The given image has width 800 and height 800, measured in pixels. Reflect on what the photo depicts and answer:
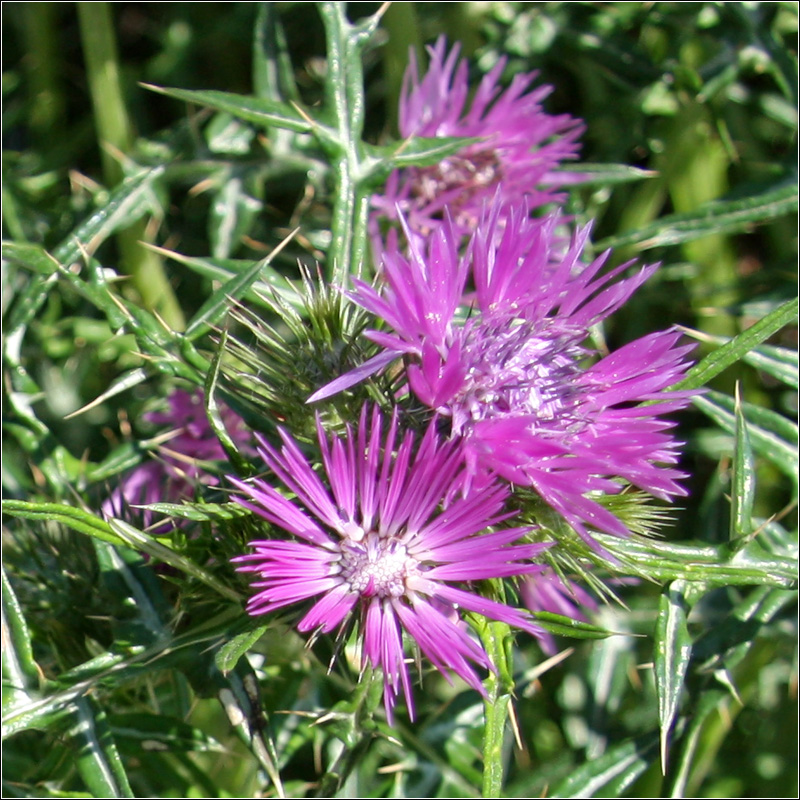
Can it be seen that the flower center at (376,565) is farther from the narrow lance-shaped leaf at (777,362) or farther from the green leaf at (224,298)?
the narrow lance-shaped leaf at (777,362)

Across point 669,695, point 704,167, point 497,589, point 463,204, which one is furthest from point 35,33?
point 669,695

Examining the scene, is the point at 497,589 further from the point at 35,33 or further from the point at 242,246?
the point at 35,33

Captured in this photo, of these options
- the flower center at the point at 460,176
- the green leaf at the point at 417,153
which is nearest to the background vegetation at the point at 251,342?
the green leaf at the point at 417,153

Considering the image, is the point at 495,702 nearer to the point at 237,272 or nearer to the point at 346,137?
the point at 237,272

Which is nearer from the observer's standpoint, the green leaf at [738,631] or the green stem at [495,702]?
the green stem at [495,702]

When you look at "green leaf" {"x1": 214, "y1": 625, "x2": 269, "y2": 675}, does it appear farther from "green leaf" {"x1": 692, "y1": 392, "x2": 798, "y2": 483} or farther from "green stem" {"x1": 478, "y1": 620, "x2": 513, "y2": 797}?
"green leaf" {"x1": 692, "y1": 392, "x2": 798, "y2": 483}
